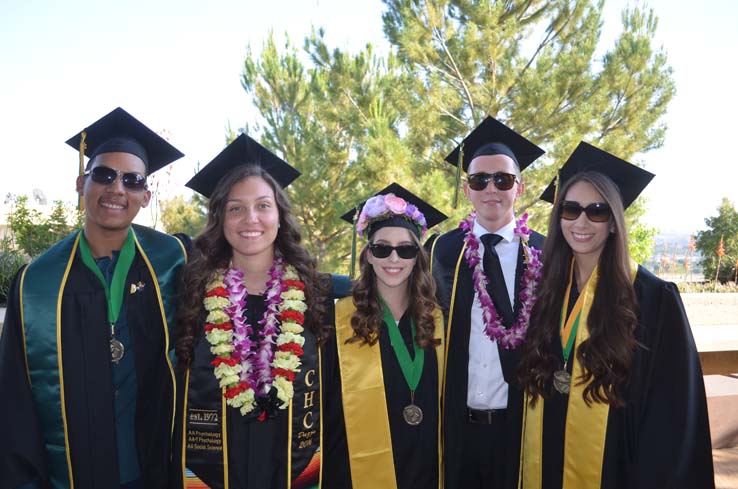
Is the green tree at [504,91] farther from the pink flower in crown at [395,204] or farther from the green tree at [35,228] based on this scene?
the pink flower in crown at [395,204]

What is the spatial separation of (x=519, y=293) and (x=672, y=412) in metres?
0.87

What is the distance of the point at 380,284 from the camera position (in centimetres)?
282

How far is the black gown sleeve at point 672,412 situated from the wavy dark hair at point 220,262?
1.48 meters

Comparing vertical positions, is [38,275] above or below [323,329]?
above

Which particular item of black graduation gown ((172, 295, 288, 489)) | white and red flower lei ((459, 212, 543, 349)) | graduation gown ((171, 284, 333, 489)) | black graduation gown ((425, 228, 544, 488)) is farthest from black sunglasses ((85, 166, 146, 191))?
white and red flower lei ((459, 212, 543, 349))

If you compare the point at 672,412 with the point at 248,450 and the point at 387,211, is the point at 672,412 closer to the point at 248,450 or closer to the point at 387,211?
the point at 387,211

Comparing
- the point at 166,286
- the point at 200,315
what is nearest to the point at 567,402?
the point at 200,315

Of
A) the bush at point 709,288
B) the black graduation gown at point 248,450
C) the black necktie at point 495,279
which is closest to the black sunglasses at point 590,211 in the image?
the black necktie at point 495,279

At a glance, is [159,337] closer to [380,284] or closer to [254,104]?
[380,284]

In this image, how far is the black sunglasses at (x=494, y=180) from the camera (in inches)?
127

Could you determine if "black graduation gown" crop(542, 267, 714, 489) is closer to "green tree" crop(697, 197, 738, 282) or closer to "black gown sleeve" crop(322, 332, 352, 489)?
"black gown sleeve" crop(322, 332, 352, 489)

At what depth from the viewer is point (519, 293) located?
289cm

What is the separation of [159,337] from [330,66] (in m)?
13.0

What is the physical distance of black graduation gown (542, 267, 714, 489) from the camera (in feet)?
7.68
